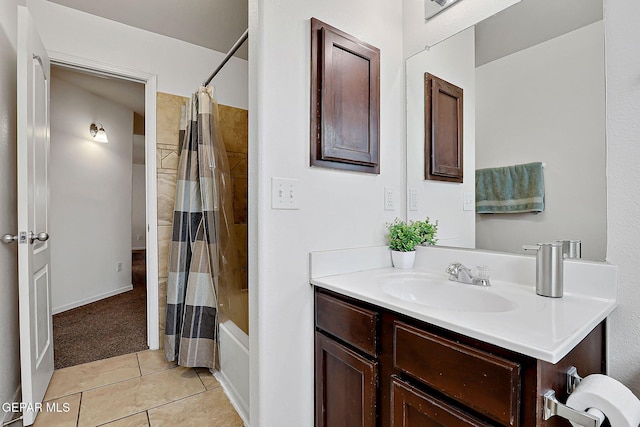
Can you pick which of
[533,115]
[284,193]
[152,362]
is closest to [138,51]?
[284,193]

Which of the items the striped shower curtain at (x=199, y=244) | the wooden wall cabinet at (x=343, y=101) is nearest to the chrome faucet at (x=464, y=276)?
the wooden wall cabinet at (x=343, y=101)

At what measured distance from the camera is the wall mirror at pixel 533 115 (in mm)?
1032

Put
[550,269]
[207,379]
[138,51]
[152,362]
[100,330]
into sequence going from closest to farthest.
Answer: [550,269]
[207,379]
[152,362]
[138,51]
[100,330]

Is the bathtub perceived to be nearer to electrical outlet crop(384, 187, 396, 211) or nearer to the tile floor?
the tile floor

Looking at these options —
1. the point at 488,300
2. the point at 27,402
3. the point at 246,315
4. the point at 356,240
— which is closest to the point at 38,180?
the point at 27,402

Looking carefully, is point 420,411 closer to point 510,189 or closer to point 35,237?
point 510,189

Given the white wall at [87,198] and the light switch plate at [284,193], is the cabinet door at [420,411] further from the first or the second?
the white wall at [87,198]

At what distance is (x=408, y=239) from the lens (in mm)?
1495

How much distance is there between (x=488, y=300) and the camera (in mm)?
1085

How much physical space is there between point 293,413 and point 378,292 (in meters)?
0.66

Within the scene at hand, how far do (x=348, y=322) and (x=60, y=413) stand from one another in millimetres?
1727

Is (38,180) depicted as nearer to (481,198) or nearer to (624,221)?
(481,198)

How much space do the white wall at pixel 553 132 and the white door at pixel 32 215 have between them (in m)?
2.10

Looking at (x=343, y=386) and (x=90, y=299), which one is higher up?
(x=343, y=386)
